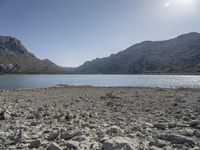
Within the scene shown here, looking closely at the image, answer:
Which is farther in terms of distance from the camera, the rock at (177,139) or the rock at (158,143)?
the rock at (177,139)

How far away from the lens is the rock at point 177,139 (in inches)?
392

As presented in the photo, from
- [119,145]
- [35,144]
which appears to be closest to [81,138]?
[35,144]

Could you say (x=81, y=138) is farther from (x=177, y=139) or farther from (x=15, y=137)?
(x=177, y=139)

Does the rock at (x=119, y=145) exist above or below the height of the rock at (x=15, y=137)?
above

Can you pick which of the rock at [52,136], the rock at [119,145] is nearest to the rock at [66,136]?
the rock at [52,136]

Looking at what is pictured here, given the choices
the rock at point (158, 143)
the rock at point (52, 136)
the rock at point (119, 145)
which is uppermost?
the rock at point (119, 145)

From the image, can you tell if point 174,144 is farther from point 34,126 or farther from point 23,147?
point 34,126

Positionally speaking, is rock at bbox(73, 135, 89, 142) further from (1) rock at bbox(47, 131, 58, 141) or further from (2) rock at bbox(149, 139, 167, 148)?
(2) rock at bbox(149, 139, 167, 148)

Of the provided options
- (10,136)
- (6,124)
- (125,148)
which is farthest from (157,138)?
(6,124)

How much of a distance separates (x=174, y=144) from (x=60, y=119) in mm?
7984

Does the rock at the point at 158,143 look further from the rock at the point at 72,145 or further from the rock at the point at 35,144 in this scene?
the rock at the point at 35,144

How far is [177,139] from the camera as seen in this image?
10281 millimetres

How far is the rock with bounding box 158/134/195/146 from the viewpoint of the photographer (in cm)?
996

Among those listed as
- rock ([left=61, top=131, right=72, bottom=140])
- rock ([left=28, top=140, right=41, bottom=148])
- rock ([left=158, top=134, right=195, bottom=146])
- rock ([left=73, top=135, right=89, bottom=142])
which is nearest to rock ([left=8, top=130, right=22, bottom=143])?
rock ([left=28, top=140, right=41, bottom=148])
